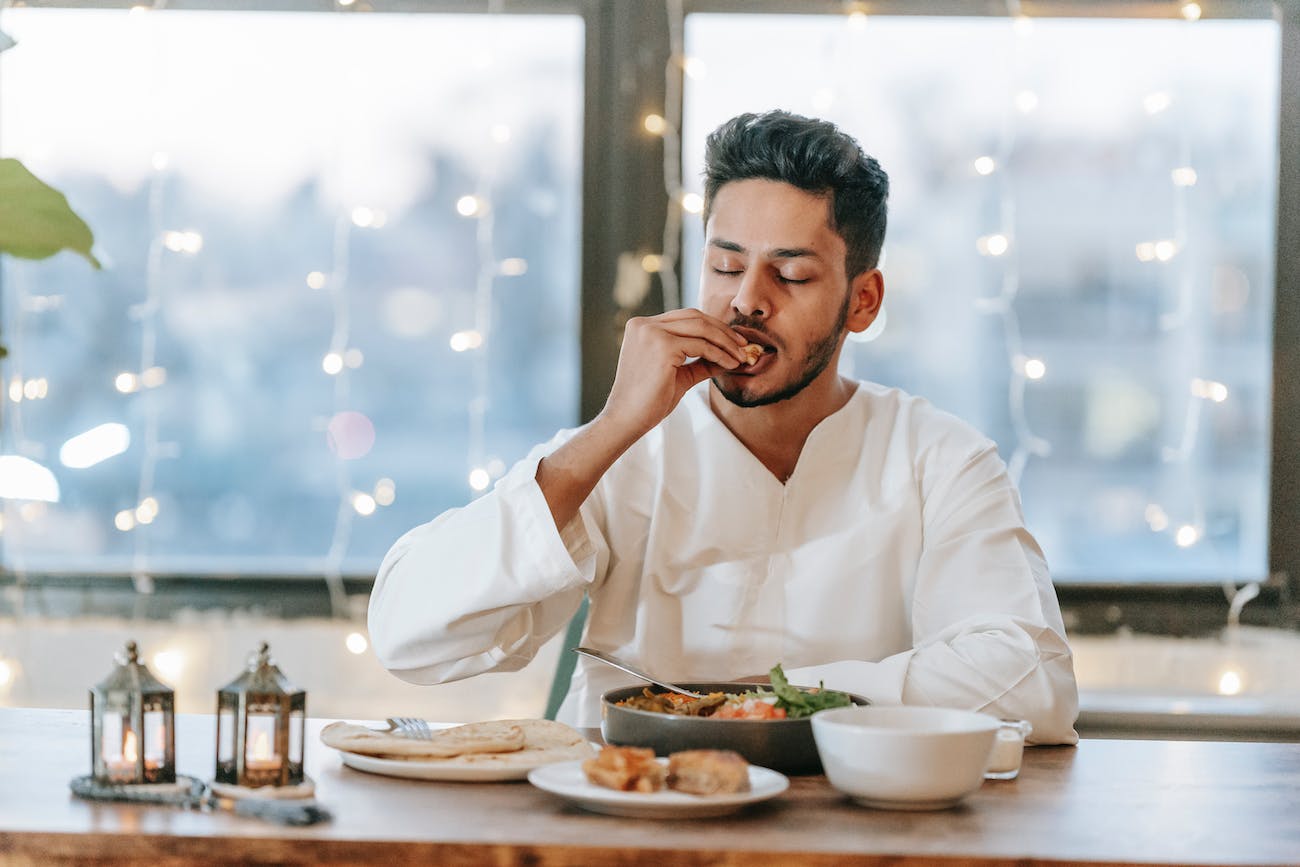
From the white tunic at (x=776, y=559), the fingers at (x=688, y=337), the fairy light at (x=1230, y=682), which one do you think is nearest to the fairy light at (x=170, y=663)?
the white tunic at (x=776, y=559)

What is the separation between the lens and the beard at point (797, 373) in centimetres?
202

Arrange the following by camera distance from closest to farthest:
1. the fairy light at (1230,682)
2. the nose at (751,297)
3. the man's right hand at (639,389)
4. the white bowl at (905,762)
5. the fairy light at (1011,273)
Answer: the white bowl at (905,762)
the man's right hand at (639,389)
the nose at (751,297)
the fairy light at (1230,682)
the fairy light at (1011,273)

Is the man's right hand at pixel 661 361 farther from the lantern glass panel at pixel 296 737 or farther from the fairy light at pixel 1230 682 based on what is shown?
the fairy light at pixel 1230 682

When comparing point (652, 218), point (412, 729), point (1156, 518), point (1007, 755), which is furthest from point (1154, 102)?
point (412, 729)

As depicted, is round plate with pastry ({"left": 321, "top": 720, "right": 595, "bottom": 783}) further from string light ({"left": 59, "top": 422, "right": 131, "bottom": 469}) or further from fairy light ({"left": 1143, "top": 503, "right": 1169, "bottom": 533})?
fairy light ({"left": 1143, "top": 503, "right": 1169, "bottom": 533})

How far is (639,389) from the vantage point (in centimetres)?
188

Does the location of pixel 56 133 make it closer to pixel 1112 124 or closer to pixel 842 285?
pixel 842 285

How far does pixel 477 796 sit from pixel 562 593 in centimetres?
52

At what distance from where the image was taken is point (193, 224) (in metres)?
3.20

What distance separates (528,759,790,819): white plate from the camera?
1.21 m

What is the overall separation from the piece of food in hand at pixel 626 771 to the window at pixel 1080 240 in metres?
2.02

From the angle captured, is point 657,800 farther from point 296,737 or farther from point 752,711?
point 296,737

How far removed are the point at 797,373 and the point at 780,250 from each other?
0.19 m

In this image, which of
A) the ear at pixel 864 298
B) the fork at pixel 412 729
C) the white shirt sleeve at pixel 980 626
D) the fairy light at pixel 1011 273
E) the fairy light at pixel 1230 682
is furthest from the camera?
the fairy light at pixel 1011 273
